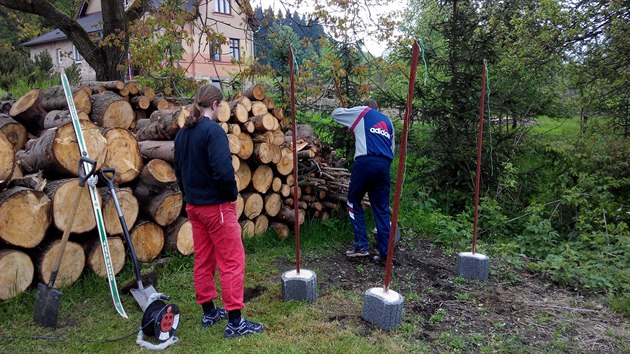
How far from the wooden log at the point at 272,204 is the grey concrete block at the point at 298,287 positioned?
1.86m

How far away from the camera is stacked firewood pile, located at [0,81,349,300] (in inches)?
158

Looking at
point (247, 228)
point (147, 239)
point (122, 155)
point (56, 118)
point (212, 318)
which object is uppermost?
point (56, 118)

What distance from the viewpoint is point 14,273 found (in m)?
3.90

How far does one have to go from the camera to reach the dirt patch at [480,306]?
147 inches

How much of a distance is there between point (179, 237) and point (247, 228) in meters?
1.01

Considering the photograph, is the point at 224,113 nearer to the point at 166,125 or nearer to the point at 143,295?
the point at 166,125

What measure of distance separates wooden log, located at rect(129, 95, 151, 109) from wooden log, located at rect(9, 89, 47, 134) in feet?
4.20

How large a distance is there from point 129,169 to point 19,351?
1.99 metres

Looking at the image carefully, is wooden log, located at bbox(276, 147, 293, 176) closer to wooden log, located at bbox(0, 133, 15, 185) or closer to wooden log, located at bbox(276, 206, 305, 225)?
wooden log, located at bbox(276, 206, 305, 225)

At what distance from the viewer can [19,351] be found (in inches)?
132

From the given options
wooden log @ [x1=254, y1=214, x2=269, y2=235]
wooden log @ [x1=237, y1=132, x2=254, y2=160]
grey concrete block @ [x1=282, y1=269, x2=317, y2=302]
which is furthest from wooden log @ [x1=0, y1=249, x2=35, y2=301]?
wooden log @ [x1=254, y1=214, x2=269, y2=235]

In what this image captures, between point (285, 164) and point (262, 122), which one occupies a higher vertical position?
point (262, 122)

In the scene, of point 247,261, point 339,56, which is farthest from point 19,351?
point 339,56

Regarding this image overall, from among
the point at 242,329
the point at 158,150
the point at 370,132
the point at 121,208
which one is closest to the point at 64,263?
the point at 121,208
